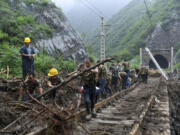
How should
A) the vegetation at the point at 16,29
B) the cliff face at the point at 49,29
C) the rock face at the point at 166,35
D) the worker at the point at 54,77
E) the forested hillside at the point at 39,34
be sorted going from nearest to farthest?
the worker at the point at 54,77 < the forested hillside at the point at 39,34 < the vegetation at the point at 16,29 < the cliff face at the point at 49,29 < the rock face at the point at 166,35

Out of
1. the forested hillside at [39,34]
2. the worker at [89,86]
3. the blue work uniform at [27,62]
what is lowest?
the worker at [89,86]

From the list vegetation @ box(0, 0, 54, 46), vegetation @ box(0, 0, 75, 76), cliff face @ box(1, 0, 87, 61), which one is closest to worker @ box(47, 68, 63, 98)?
vegetation @ box(0, 0, 75, 76)

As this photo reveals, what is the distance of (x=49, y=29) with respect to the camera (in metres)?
20.9

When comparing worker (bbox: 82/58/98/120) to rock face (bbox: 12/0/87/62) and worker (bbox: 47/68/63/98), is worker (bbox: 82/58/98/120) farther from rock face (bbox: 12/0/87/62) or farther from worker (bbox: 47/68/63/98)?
rock face (bbox: 12/0/87/62)

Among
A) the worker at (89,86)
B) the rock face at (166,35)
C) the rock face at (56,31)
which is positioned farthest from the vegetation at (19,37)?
the rock face at (166,35)

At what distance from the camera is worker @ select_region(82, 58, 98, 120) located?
5324mm

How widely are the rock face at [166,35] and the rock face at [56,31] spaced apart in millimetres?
30945

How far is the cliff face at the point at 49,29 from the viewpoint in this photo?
60.8ft

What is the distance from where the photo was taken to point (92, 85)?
18.1 ft

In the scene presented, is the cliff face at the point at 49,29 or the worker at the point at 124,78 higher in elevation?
the cliff face at the point at 49,29

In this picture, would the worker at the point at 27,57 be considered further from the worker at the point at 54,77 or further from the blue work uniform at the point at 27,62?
the worker at the point at 54,77

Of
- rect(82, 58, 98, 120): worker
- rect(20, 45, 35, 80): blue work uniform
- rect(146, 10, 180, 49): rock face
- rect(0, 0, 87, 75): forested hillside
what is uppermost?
rect(146, 10, 180, 49): rock face

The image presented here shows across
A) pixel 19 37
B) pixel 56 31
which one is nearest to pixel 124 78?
pixel 19 37

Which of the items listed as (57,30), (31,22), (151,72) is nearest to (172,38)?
(151,72)
